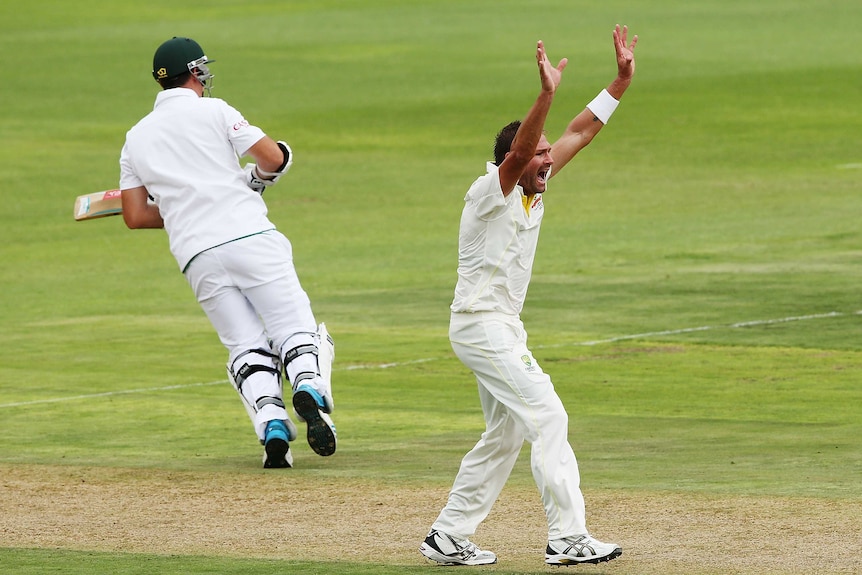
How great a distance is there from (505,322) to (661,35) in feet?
153

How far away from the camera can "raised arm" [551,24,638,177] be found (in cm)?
852

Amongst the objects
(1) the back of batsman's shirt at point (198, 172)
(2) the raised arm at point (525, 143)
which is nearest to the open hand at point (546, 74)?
(2) the raised arm at point (525, 143)

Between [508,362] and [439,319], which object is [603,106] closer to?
[508,362]

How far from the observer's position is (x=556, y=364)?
15.6 metres

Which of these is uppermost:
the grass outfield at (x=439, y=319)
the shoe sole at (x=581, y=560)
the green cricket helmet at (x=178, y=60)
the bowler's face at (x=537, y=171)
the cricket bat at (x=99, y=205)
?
the green cricket helmet at (x=178, y=60)

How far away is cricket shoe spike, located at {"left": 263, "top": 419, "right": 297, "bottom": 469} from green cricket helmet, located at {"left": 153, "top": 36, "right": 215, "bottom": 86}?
2032 mm

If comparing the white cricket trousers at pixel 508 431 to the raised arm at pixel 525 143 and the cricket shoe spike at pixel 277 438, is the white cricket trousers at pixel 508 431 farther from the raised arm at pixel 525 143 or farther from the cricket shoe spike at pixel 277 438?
the cricket shoe spike at pixel 277 438

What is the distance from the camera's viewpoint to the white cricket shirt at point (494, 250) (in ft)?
25.0

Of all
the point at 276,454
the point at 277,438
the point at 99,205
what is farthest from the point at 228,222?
the point at 276,454

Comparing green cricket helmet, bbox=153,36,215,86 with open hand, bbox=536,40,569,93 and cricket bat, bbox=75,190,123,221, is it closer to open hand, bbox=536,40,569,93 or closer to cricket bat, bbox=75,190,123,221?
cricket bat, bbox=75,190,123,221

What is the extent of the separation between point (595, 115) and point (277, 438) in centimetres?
265

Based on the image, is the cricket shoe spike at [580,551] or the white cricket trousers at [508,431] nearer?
the cricket shoe spike at [580,551]

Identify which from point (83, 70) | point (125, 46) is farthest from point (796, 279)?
point (125, 46)

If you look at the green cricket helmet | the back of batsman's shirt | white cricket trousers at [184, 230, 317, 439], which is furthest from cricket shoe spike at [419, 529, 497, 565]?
the green cricket helmet
